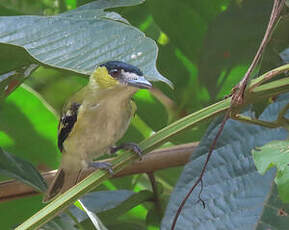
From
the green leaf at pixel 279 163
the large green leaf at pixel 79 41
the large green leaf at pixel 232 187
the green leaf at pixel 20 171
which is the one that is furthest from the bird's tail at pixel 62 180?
the green leaf at pixel 279 163

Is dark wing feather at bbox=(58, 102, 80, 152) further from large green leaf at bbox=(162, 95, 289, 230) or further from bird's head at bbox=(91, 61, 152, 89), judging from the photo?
large green leaf at bbox=(162, 95, 289, 230)

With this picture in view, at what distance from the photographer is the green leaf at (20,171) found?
3.88 feet

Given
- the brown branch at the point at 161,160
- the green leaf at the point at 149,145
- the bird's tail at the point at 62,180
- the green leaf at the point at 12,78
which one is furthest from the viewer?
the bird's tail at the point at 62,180

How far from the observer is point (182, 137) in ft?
5.34

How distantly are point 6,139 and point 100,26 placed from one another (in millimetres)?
618

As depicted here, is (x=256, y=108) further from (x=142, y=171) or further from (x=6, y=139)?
(x=6, y=139)

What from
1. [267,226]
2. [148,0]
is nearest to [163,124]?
[148,0]

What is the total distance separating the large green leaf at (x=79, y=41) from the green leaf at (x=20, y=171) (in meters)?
0.31

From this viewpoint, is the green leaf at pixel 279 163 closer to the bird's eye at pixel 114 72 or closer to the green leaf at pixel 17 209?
the bird's eye at pixel 114 72

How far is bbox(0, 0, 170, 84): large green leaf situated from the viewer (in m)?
0.91

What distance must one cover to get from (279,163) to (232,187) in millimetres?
340

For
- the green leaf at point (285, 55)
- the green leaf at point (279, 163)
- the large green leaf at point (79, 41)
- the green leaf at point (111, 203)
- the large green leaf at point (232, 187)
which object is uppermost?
the large green leaf at point (79, 41)

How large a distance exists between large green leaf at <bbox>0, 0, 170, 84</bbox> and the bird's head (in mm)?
77

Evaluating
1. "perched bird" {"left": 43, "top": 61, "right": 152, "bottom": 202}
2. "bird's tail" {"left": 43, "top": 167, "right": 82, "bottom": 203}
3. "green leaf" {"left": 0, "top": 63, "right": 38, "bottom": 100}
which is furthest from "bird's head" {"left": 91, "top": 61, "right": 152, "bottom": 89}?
"bird's tail" {"left": 43, "top": 167, "right": 82, "bottom": 203}
